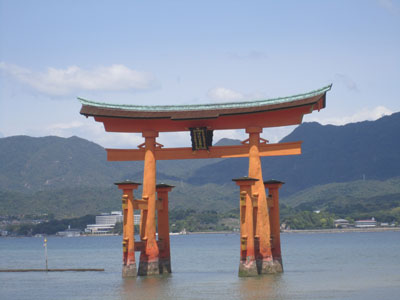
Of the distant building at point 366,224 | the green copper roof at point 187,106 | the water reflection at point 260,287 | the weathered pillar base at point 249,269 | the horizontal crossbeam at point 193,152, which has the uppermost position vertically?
the green copper roof at point 187,106

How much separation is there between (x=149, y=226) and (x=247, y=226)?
17.3ft

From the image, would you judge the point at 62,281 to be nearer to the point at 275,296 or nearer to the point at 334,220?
the point at 275,296

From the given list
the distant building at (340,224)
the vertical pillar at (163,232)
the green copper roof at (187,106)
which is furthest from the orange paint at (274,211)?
the distant building at (340,224)

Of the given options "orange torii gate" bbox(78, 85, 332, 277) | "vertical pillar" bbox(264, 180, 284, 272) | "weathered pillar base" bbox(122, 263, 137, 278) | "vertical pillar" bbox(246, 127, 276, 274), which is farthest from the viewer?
"vertical pillar" bbox(264, 180, 284, 272)

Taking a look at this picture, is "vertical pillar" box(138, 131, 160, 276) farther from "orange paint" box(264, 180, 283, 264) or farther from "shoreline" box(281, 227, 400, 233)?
"shoreline" box(281, 227, 400, 233)

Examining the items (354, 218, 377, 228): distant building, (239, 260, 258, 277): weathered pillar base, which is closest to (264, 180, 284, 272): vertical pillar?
(239, 260, 258, 277): weathered pillar base

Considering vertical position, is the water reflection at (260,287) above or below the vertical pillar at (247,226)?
below

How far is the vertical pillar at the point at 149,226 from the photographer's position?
35625 mm

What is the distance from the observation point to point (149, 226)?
35656mm

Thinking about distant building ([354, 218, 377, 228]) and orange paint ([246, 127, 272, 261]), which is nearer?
orange paint ([246, 127, 272, 261])

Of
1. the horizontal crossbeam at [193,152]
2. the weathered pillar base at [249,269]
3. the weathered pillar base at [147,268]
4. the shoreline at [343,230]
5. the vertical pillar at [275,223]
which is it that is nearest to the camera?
the weathered pillar base at [249,269]

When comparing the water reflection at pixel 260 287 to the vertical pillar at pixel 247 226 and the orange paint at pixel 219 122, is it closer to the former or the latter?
the vertical pillar at pixel 247 226

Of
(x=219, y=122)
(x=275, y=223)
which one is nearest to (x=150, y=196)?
(x=219, y=122)

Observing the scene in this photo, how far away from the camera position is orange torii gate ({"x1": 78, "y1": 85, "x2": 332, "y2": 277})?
111 feet
